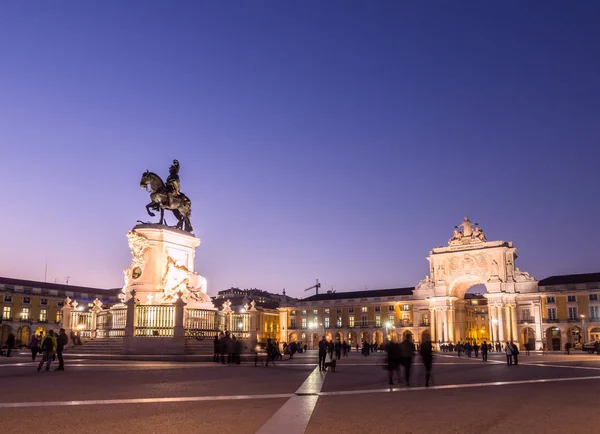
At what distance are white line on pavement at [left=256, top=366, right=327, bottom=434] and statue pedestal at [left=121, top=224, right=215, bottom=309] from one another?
17.9m

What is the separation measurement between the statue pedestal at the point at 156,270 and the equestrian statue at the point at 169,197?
1156 millimetres

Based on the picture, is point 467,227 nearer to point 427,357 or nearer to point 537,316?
point 537,316

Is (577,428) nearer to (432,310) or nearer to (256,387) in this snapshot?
(256,387)

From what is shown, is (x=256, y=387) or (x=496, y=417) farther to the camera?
(x=256, y=387)

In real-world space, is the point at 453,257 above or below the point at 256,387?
above

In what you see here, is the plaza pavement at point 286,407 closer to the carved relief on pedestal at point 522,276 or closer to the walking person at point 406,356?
the walking person at point 406,356

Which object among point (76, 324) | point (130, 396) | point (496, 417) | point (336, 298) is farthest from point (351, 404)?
point (336, 298)

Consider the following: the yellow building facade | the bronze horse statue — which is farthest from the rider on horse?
the yellow building facade

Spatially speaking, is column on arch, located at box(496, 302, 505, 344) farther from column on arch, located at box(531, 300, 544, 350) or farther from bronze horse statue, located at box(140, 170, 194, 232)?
bronze horse statue, located at box(140, 170, 194, 232)

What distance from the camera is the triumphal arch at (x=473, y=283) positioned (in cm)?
7988

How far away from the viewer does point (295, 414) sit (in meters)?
8.60

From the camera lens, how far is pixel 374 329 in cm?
9406

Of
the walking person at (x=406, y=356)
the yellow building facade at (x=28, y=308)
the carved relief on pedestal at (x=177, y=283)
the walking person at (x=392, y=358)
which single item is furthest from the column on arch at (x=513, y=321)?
the walking person at (x=392, y=358)

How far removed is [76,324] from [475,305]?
319 feet
